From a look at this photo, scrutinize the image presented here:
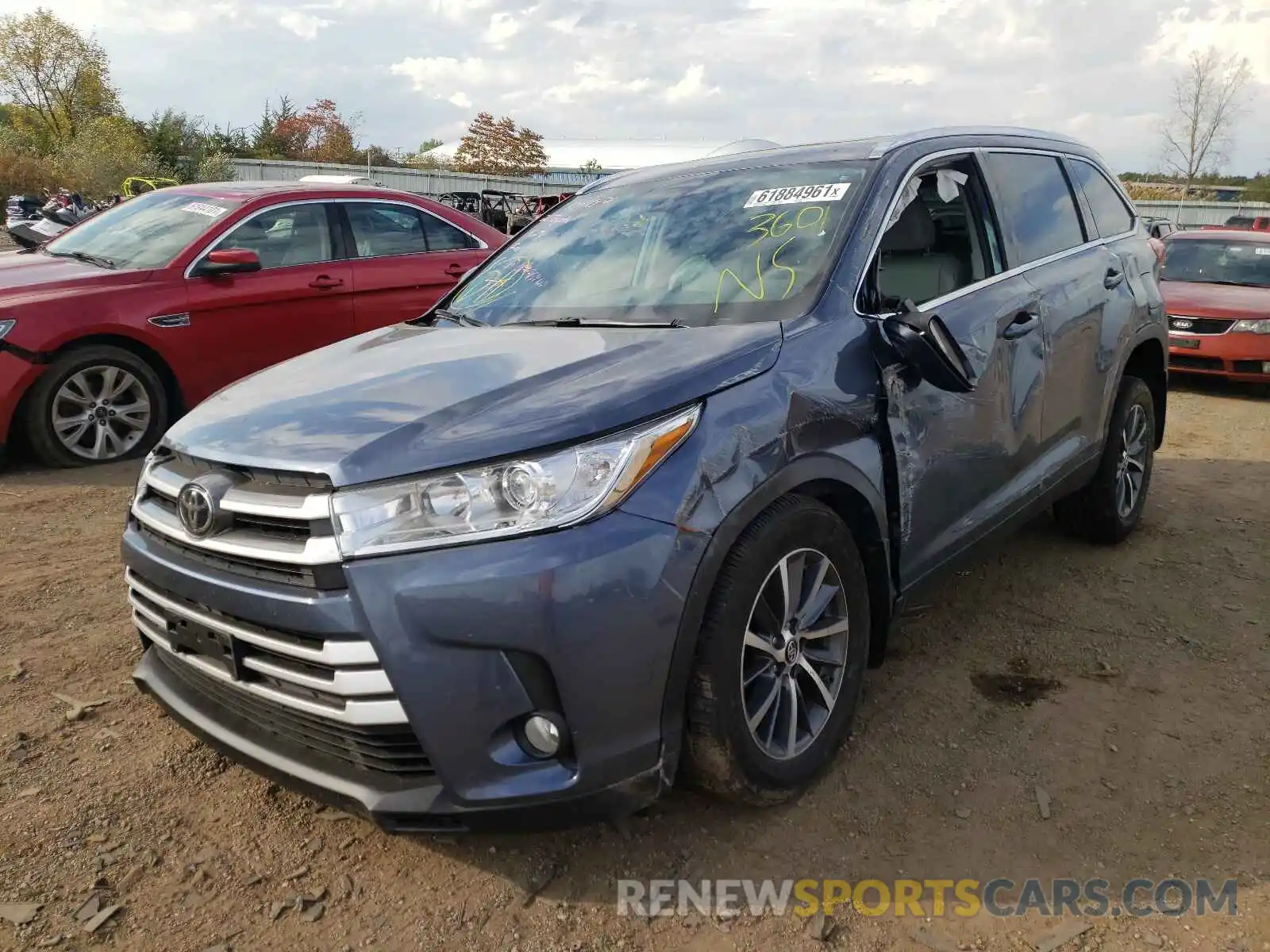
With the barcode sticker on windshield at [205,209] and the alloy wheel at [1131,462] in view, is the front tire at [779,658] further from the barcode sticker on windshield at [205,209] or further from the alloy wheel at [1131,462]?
the barcode sticker on windshield at [205,209]

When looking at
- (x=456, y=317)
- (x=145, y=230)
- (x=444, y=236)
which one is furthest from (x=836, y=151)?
(x=145, y=230)

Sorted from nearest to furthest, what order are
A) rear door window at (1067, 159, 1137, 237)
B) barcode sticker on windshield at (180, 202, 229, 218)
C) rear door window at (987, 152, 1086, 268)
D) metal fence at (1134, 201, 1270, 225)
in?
rear door window at (987, 152, 1086, 268), rear door window at (1067, 159, 1137, 237), barcode sticker on windshield at (180, 202, 229, 218), metal fence at (1134, 201, 1270, 225)

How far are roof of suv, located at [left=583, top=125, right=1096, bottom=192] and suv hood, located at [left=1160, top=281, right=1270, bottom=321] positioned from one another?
5665 mm

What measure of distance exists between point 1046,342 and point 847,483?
1.45 metres

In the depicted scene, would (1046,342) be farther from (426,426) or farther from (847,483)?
(426,426)

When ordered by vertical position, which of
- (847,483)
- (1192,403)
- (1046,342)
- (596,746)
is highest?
(1046,342)

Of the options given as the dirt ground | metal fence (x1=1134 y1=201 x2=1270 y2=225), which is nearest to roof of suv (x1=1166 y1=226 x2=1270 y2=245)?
the dirt ground

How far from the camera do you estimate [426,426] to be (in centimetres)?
215

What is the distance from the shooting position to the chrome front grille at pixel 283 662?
198cm

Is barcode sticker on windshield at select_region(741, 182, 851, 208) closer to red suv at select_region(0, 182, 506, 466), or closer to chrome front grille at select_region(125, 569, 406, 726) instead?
chrome front grille at select_region(125, 569, 406, 726)

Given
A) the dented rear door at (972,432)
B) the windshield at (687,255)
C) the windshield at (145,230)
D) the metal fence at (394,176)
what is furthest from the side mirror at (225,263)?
the metal fence at (394,176)

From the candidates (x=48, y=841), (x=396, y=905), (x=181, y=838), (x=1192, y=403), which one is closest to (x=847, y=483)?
(x=396, y=905)

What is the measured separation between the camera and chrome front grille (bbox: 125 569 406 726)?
6.51ft

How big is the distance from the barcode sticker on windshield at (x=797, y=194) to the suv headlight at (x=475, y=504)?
1.46 meters
